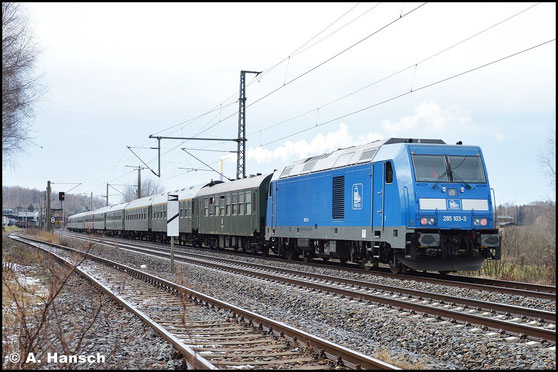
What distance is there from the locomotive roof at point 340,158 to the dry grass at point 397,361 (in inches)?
390

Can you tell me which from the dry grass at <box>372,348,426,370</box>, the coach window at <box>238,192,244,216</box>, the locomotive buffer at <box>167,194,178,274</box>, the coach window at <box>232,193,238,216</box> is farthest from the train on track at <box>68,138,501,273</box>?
the dry grass at <box>372,348,426,370</box>

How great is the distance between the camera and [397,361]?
7734 millimetres


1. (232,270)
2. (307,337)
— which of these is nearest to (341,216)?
(232,270)

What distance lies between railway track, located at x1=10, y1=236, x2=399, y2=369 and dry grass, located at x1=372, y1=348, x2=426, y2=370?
1.80ft

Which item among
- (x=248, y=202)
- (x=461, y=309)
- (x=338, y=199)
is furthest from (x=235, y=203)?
(x=461, y=309)

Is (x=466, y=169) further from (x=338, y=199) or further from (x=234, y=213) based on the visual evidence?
(x=234, y=213)

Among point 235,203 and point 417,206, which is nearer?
point 417,206

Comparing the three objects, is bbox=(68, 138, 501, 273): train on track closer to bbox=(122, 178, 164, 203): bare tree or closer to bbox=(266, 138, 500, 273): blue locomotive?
bbox=(266, 138, 500, 273): blue locomotive

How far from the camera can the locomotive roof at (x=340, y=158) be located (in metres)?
17.8

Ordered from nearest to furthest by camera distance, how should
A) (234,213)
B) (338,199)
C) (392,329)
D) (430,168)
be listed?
(392,329)
(430,168)
(338,199)
(234,213)

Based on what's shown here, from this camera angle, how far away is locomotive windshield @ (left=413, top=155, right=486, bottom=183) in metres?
16.5

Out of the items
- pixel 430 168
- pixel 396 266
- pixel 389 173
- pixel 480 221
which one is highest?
pixel 430 168

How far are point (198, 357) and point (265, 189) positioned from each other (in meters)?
21.0

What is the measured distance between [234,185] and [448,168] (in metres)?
16.8
